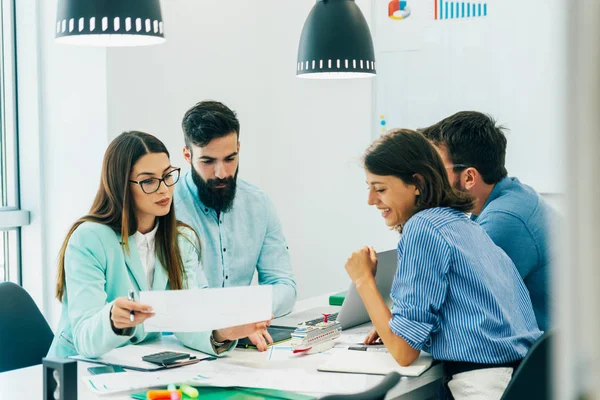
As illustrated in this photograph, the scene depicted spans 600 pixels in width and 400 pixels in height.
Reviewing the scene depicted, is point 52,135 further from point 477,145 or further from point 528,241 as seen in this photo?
point 528,241

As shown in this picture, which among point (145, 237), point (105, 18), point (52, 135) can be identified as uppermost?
point (105, 18)

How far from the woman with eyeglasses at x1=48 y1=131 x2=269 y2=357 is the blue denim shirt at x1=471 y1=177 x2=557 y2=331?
0.91 metres

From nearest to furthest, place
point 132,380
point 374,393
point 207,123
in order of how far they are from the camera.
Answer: point 374,393
point 132,380
point 207,123

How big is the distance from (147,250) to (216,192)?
63 centimetres

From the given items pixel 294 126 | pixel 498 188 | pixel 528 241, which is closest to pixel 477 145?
pixel 498 188

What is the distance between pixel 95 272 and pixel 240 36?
274 centimetres

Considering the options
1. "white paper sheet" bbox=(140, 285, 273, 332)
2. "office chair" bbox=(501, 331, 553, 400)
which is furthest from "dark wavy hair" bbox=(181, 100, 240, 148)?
"office chair" bbox=(501, 331, 553, 400)

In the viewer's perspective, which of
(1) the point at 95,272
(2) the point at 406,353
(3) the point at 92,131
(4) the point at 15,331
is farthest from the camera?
(3) the point at 92,131

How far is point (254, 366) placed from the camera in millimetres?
2123

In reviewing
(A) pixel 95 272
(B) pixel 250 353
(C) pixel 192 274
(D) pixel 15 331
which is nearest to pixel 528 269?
(B) pixel 250 353

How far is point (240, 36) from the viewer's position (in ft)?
15.3

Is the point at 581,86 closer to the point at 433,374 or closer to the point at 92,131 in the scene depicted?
the point at 433,374

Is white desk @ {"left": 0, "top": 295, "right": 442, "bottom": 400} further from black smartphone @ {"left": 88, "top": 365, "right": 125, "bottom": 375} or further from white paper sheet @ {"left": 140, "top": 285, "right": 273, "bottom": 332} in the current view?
white paper sheet @ {"left": 140, "top": 285, "right": 273, "bottom": 332}

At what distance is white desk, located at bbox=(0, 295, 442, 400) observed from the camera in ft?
6.10
